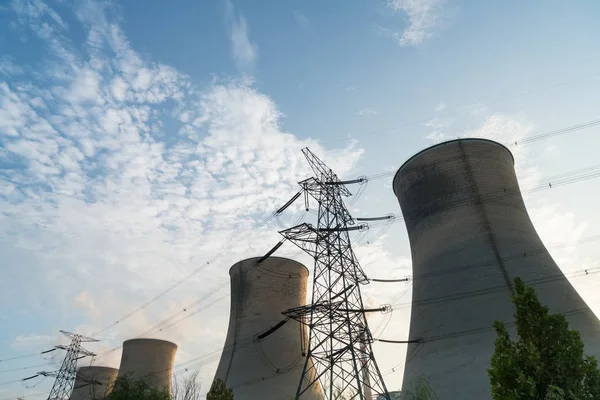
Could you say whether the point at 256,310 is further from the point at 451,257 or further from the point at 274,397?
the point at 451,257

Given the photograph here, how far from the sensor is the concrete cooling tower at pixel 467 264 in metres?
11.2

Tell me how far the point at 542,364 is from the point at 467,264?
7051mm

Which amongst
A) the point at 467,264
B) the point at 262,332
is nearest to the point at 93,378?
the point at 262,332

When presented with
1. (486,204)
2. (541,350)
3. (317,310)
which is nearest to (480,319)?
(486,204)

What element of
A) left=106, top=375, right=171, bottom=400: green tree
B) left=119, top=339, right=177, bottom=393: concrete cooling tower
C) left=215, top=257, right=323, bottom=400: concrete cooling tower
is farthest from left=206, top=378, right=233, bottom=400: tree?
left=119, top=339, right=177, bottom=393: concrete cooling tower

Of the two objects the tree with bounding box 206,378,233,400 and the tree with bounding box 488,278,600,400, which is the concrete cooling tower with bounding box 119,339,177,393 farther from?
the tree with bounding box 488,278,600,400

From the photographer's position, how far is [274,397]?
55.6ft

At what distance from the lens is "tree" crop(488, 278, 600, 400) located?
530cm

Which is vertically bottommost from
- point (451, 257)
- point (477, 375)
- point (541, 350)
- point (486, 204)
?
point (541, 350)

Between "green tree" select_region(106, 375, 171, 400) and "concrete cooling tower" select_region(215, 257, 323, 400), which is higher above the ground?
"concrete cooling tower" select_region(215, 257, 323, 400)

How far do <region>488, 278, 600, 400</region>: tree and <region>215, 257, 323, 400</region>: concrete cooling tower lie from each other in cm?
1313

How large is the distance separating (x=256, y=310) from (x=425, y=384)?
9178 millimetres

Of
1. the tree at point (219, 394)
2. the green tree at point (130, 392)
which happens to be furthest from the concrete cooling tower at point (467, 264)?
the green tree at point (130, 392)

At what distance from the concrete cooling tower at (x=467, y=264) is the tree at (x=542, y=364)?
575cm
